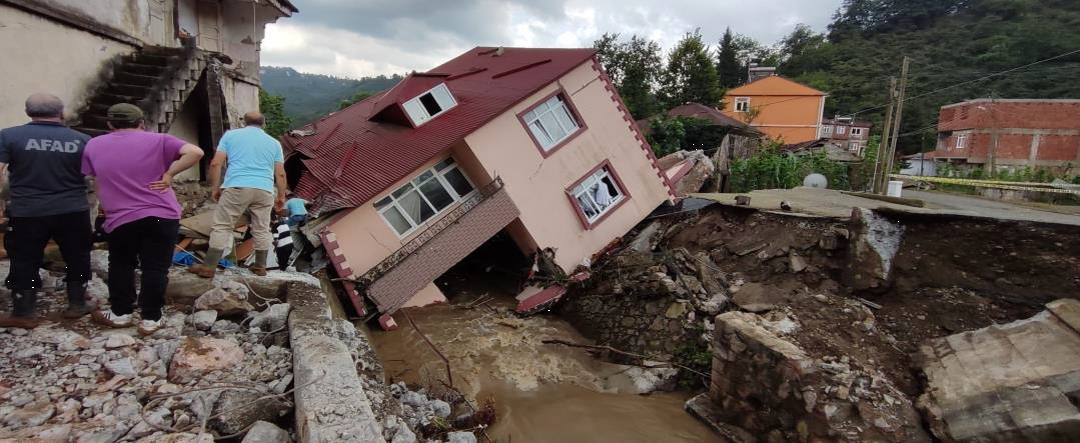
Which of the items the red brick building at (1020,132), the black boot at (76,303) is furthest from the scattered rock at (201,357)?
the red brick building at (1020,132)

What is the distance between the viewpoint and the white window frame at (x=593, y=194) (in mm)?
11859

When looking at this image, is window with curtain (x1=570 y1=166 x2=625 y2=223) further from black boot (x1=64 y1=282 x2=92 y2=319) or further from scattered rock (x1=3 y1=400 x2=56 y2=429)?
scattered rock (x1=3 y1=400 x2=56 y2=429)

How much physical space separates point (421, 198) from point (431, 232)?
2.93ft

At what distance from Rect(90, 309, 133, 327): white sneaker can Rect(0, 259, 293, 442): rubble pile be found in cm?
5

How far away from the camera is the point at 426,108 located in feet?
38.6

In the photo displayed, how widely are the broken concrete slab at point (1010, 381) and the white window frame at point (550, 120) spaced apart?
8.20 meters

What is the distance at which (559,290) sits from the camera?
10.5 metres

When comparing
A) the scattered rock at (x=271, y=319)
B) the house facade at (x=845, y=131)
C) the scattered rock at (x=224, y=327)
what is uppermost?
the scattered rock at (x=224, y=327)

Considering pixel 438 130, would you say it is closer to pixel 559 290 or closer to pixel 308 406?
pixel 559 290

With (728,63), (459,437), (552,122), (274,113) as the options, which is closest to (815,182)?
(552,122)

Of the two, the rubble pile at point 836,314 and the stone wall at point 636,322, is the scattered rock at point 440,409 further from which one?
the stone wall at point 636,322

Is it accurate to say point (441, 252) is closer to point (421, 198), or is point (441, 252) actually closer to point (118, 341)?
point (421, 198)

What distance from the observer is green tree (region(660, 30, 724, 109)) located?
115 feet

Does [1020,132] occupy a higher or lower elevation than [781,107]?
lower
